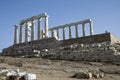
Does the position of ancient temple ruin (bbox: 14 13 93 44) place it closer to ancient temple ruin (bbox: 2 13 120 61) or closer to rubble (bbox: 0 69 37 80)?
ancient temple ruin (bbox: 2 13 120 61)

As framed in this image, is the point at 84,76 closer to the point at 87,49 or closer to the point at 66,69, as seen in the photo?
the point at 66,69

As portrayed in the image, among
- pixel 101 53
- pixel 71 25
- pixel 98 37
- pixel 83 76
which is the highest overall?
pixel 71 25

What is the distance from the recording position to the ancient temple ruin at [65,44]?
1194 inches

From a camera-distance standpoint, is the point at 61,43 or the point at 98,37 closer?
the point at 98,37

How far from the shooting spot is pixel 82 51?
1246 inches

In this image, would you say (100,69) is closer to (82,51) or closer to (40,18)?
(82,51)

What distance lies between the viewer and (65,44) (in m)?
40.6

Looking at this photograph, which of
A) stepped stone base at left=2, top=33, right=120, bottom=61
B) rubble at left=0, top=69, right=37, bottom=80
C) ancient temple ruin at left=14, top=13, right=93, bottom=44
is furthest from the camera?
ancient temple ruin at left=14, top=13, right=93, bottom=44

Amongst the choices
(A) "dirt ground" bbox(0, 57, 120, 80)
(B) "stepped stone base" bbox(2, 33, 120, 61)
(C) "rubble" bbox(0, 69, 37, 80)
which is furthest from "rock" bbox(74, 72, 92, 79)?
(B) "stepped stone base" bbox(2, 33, 120, 61)

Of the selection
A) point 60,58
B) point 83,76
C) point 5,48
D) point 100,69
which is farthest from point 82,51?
point 5,48

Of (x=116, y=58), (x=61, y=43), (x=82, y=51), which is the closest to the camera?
(x=116, y=58)

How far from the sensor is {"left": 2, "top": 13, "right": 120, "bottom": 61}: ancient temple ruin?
30.3m

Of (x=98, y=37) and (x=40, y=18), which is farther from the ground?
(x=40, y=18)

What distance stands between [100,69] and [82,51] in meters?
8.21
